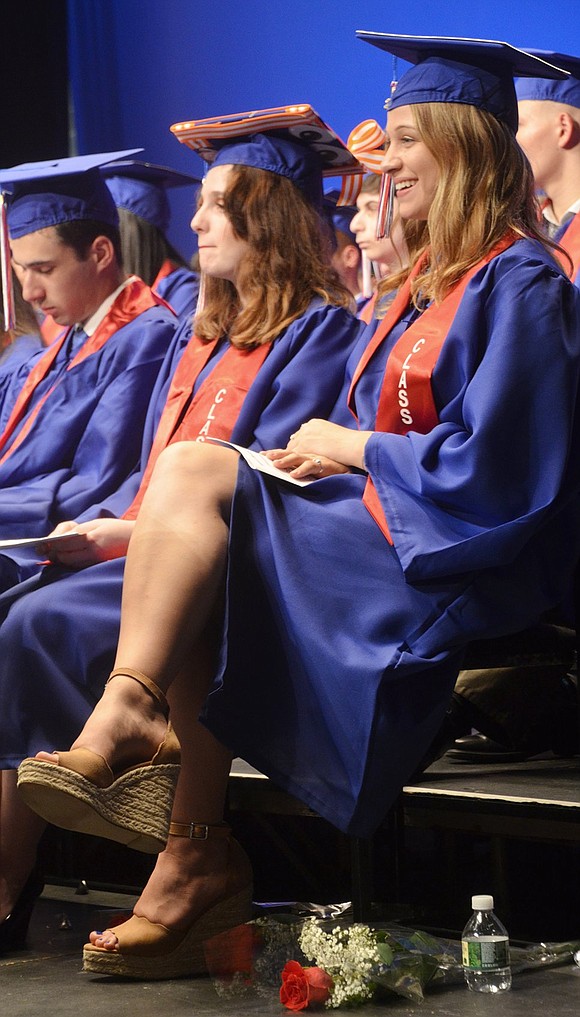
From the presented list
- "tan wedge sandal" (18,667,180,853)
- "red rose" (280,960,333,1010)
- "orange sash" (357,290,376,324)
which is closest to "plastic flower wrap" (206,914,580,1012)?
"red rose" (280,960,333,1010)

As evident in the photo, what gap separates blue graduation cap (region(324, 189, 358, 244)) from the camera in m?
2.69

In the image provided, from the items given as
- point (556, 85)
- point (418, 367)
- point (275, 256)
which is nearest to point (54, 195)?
point (275, 256)

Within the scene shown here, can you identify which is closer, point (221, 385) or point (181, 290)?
point (221, 385)

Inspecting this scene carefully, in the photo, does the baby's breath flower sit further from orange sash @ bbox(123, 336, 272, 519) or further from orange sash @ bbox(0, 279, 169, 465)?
orange sash @ bbox(0, 279, 169, 465)

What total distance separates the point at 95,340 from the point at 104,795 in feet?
5.75

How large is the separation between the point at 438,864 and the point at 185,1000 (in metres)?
0.77

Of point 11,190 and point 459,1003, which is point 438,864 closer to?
point 459,1003

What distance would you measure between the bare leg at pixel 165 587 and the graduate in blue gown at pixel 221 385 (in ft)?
1.47

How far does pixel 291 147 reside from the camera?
2615 mm

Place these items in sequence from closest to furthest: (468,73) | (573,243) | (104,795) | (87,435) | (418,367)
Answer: (104,795), (418,367), (468,73), (573,243), (87,435)

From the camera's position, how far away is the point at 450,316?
78.4 inches

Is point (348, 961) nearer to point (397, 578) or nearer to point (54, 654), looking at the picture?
point (397, 578)

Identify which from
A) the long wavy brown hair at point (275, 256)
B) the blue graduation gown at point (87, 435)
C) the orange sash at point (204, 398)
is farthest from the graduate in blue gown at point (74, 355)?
the long wavy brown hair at point (275, 256)

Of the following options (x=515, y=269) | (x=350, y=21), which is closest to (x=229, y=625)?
(x=515, y=269)
